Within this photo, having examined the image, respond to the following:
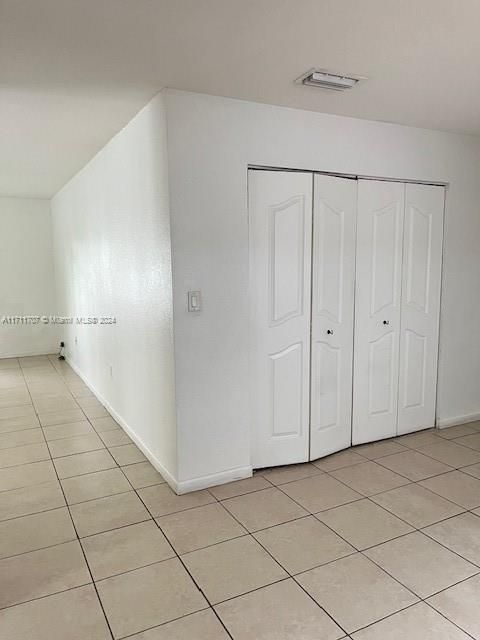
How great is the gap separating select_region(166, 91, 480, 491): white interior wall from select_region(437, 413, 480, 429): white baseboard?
187 centimetres

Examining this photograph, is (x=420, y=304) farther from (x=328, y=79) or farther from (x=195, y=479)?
(x=195, y=479)

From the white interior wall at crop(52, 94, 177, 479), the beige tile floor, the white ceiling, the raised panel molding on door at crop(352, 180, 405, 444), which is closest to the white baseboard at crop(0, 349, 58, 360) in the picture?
the white interior wall at crop(52, 94, 177, 479)

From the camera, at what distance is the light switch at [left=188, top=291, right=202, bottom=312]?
2.79m

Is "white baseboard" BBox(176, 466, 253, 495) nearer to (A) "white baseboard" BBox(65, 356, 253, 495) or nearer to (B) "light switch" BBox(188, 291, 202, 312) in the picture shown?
(A) "white baseboard" BBox(65, 356, 253, 495)

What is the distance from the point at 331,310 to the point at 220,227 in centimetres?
102

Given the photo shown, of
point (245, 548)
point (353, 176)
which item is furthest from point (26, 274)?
point (245, 548)

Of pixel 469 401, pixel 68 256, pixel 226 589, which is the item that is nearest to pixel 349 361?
pixel 469 401

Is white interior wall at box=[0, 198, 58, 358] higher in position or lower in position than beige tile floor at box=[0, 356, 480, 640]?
higher

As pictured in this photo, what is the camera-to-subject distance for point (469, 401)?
4.13m

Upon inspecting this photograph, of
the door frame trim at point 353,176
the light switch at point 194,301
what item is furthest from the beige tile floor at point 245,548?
the door frame trim at point 353,176

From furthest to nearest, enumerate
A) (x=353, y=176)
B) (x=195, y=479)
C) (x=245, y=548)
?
1. (x=353, y=176)
2. (x=195, y=479)
3. (x=245, y=548)

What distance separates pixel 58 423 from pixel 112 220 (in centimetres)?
185

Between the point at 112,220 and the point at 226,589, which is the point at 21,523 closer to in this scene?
the point at 226,589

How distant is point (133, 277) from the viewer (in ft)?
11.2
